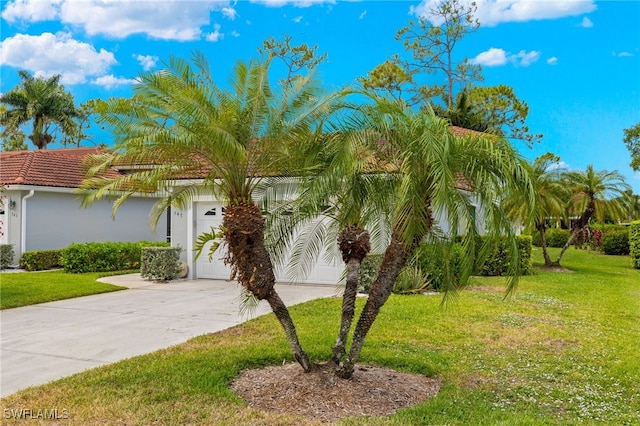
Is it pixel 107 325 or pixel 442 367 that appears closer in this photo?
pixel 442 367

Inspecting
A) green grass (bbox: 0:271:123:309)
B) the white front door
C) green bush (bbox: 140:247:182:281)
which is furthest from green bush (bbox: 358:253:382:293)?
green grass (bbox: 0:271:123:309)

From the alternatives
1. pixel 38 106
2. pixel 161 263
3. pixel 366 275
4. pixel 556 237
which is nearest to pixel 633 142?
pixel 556 237

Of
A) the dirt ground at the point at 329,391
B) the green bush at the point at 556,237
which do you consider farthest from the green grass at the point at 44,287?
the green bush at the point at 556,237

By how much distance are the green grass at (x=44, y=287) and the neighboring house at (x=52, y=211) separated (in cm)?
240

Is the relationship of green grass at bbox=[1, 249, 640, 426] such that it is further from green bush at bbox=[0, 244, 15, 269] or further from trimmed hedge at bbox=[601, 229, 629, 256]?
trimmed hedge at bbox=[601, 229, 629, 256]

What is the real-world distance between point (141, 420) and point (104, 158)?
Result: 3345mm

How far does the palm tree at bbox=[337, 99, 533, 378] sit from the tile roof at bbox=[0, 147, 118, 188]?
15.1 meters

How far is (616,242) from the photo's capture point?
2800 cm

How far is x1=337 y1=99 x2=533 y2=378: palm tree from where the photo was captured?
5.01 metres

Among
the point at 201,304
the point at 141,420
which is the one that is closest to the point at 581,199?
the point at 201,304

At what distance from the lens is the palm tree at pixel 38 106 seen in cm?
3653

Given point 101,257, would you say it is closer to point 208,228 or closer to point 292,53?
point 208,228

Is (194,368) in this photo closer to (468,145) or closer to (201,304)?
(468,145)

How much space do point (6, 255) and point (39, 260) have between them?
3.92ft
